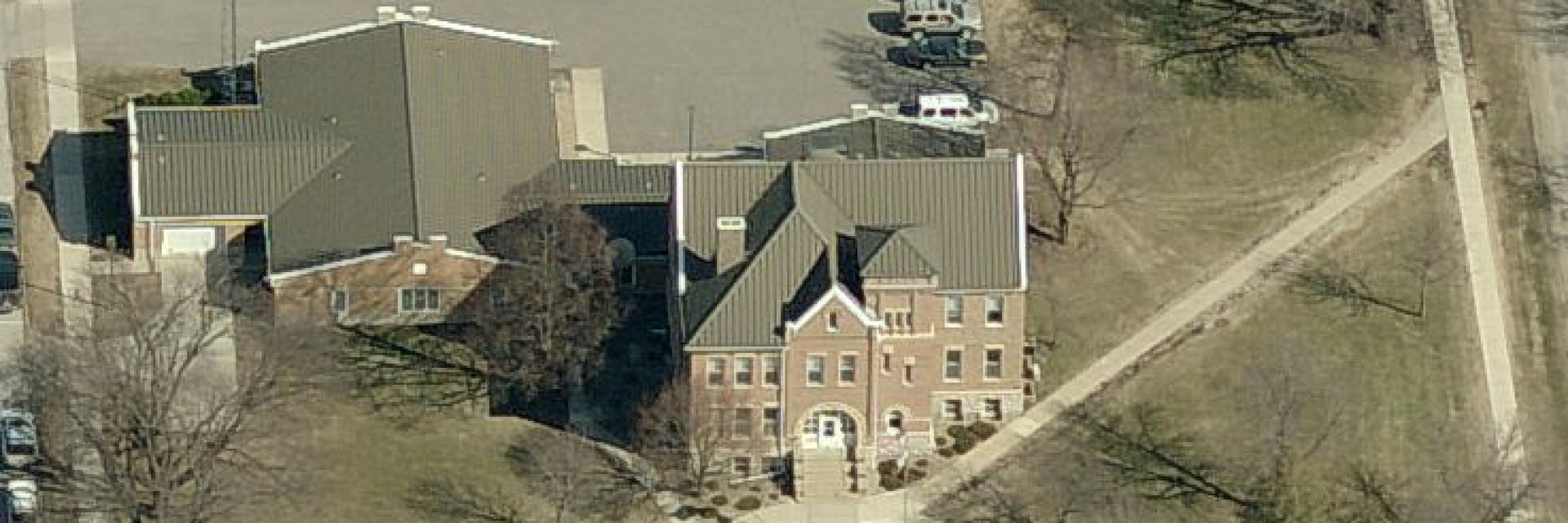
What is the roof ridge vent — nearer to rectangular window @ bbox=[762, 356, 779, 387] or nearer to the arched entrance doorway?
rectangular window @ bbox=[762, 356, 779, 387]

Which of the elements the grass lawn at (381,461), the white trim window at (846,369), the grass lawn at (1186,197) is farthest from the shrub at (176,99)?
the grass lawn at (1186,197)

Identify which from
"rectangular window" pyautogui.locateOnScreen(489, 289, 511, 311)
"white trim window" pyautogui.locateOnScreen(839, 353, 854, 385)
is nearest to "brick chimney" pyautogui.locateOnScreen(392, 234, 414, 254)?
"rectangular window" pyautogui.locateOnScreen(489, 289, 511, 311)

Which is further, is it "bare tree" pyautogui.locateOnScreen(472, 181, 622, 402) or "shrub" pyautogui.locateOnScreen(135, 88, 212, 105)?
"shrub" pyautogui.locateOnScreen(135, 88, 212, 105)

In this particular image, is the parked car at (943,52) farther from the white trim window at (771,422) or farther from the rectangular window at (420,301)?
the white trim window at (771,422)

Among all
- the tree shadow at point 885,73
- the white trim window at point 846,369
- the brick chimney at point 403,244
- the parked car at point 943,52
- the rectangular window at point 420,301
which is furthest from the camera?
the parked car at point 943,52

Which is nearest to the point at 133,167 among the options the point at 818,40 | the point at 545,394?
the point at 545,394

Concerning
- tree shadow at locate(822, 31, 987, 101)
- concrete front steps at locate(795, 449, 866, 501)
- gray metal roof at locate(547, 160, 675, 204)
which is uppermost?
tree shadow at locate(822, 31, 987, 101)

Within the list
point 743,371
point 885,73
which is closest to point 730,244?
point 743,371
